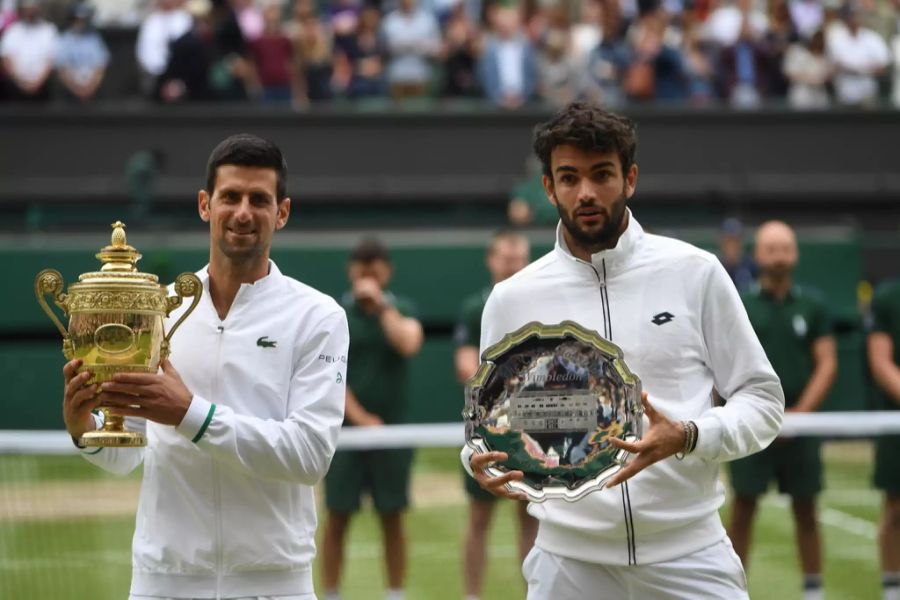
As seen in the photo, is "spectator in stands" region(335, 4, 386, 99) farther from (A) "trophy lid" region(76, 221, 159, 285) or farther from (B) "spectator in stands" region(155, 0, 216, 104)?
(A) "trophy lid" region(76, 221, 159, 285)

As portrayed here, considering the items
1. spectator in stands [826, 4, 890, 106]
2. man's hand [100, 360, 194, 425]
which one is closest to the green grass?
man's hand [100, 360, 194, 425]

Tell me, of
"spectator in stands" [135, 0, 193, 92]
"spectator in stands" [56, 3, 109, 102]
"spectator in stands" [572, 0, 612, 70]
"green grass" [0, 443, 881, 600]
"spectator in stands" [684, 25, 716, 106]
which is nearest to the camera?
"green grass" [0, 443, 881, 600]

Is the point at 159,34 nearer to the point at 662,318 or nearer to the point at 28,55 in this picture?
the point at 28,55

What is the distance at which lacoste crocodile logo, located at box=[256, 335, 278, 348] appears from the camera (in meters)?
4.38

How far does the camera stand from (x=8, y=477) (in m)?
8.11

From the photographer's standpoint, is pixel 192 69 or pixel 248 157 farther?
pixel 192 69

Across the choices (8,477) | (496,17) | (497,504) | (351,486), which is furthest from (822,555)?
→ (496,17)

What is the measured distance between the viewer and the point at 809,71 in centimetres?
1844

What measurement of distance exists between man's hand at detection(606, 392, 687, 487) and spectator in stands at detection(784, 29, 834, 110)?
15012 mm

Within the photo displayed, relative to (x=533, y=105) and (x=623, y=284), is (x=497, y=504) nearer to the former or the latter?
(x=623, y=284)

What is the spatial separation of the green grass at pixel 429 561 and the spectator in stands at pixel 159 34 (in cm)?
858

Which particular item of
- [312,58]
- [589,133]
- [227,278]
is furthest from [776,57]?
[227,278]

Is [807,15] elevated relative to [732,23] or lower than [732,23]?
elevated

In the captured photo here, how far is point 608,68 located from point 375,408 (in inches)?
373
